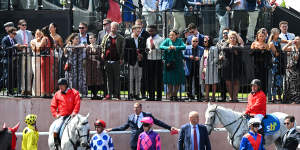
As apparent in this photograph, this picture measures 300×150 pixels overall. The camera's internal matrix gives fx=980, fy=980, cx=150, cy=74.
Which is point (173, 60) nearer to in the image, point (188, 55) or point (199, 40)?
point (188, 55)

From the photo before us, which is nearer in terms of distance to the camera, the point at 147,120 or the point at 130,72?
the point at 147,120

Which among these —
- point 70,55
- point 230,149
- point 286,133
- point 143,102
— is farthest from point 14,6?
point 286,133

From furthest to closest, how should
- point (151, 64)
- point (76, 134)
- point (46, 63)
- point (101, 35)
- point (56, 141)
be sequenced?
point (101, 35), point (46, 63), point (151, 64), point (56, 141), point (76, 134)

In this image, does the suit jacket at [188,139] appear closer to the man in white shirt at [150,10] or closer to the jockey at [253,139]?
the jockey at [253,139]

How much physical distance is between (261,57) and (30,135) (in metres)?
5.91

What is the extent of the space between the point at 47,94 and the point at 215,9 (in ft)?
17.2

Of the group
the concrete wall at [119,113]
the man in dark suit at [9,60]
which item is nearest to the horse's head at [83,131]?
the concrete wall at [119,113]

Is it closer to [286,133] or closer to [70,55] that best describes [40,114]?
[70,55]

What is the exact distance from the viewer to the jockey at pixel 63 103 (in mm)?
21719

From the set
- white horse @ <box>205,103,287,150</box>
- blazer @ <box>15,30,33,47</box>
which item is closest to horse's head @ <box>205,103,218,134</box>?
white horse @ <box>205,103,287,150</box>

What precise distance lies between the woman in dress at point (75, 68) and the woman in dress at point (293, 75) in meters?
4.96

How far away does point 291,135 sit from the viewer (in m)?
21.5

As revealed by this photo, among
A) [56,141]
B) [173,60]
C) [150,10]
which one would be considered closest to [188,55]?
[173,60]

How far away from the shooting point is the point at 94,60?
78.8 feet
